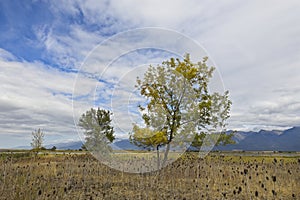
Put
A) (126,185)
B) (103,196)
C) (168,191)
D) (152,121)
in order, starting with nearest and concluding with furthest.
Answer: (103,196), (168,191), (126,185), (152,121)

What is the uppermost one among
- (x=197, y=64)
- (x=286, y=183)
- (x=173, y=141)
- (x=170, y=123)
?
(x=197, y=64)

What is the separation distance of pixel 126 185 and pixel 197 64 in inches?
322

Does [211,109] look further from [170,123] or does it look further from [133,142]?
[133,142]

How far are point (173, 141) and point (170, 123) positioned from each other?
1028 millimetres

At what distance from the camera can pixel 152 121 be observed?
48.7 feet

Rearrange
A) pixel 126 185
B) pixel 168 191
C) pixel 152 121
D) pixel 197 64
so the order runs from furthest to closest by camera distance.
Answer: pixel 197 64 < pixel 152 121 < pixel 126 185 < pixel 168 191

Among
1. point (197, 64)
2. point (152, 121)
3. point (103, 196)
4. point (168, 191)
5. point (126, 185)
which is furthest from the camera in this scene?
point (197, 64)

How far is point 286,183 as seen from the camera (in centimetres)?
1181

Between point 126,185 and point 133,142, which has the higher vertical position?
point 133,142

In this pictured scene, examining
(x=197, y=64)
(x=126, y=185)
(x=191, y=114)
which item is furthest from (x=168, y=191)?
(x=197, y=64)

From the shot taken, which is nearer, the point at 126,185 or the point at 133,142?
the point at 126,185

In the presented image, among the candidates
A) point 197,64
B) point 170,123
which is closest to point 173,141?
point 170,123

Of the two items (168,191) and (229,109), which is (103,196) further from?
(229,109)

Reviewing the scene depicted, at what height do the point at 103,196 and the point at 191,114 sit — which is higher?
the point at 191,114
